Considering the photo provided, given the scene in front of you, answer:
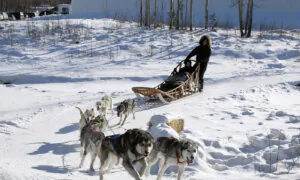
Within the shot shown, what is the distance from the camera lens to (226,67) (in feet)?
43.3

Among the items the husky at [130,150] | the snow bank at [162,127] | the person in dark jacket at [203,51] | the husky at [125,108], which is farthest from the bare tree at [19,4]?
the husky at [130,150]

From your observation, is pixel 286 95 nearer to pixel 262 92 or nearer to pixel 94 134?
pixel 262 92

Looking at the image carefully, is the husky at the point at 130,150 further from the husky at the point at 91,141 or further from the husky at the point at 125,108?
the husky at the point at 125,108

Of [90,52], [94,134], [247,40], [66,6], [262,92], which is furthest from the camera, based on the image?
[66,6]

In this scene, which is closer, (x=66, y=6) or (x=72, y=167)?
(x=72, y=167)

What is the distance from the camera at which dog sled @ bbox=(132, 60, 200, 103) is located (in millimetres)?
7656

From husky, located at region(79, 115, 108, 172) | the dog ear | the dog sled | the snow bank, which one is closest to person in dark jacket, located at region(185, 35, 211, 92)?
the dog sled

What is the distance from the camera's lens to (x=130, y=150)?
139 inches

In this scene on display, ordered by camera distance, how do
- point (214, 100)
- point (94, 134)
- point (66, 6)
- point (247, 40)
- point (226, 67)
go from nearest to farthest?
point (94, 134)
point (214, 100)
point (226, 67)
point (247, 40)
point (66, 6)

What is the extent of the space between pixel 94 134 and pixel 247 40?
14.8m

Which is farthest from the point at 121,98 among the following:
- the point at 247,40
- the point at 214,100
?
the point at 247,40

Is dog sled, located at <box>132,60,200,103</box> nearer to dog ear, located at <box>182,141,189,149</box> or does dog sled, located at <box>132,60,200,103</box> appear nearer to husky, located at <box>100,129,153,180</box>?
husky, located at <box>100,129,153,180</box>

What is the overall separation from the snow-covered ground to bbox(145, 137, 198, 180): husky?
1.30 feet

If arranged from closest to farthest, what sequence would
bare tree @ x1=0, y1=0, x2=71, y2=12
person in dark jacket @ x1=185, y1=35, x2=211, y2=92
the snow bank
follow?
1. the snow bank
2. person in dark jacket @ x1=185, y1=35, x2=211, y2=92
3. bare tree @ x1=0, y1=0, x2=71, y2=12
